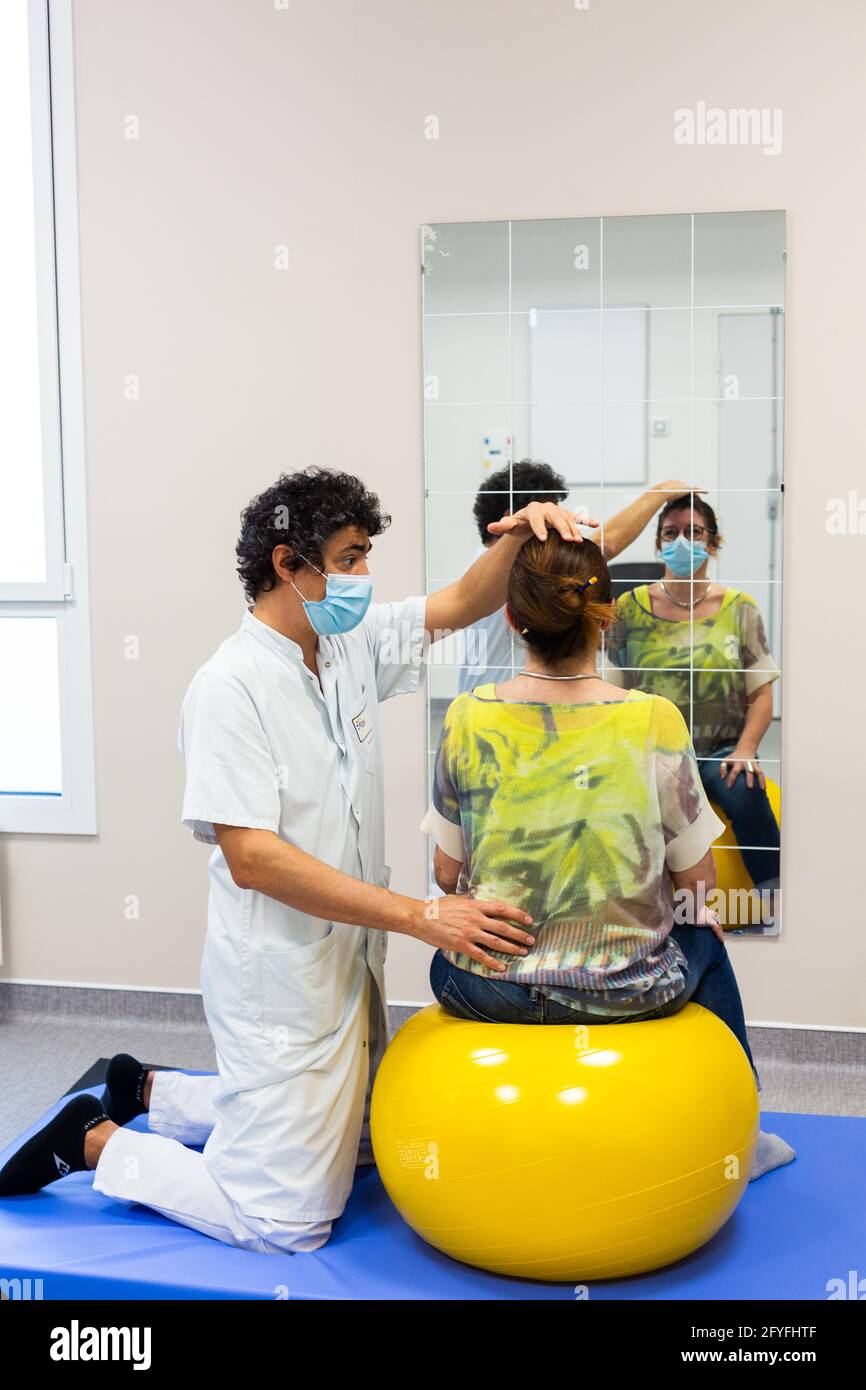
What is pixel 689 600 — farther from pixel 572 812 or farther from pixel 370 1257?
pixel 370 1257

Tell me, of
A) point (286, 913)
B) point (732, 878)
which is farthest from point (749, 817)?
point (286, 913)

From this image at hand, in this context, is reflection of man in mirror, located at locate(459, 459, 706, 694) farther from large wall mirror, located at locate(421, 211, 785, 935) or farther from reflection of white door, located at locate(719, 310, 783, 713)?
reflection of white door, located at locate(719, 310, 783, 713)

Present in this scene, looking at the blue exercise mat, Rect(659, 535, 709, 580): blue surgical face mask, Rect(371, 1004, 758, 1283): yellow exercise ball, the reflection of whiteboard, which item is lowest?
the blue exercise mat

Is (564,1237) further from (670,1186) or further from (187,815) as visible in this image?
(187,815)

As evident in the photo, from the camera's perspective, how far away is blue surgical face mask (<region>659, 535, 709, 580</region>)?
9.20ft

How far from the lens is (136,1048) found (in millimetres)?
3082

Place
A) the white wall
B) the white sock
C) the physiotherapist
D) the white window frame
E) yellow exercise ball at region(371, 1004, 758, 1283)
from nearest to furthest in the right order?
yellow exercise ball at region(371, 1004, 758, 1283)
the physiotherapist
the white sock
the white wall
the white window frame

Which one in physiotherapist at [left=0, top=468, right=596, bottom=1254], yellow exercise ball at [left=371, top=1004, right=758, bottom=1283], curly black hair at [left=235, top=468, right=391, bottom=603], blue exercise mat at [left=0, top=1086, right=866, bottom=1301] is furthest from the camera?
curly black hair at [left=235, top=468, right=391, bottom=603]

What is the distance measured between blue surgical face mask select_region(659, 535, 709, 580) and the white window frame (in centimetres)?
144

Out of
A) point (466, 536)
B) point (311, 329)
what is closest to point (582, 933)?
point (466, 536)

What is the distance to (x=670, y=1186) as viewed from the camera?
1.66 m

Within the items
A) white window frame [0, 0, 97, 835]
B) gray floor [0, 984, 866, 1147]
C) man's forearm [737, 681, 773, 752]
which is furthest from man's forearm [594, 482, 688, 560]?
white window frame [0, 0, 97, 835]

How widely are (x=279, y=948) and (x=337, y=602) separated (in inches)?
21.4

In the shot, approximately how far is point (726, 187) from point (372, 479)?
1.01 metres
